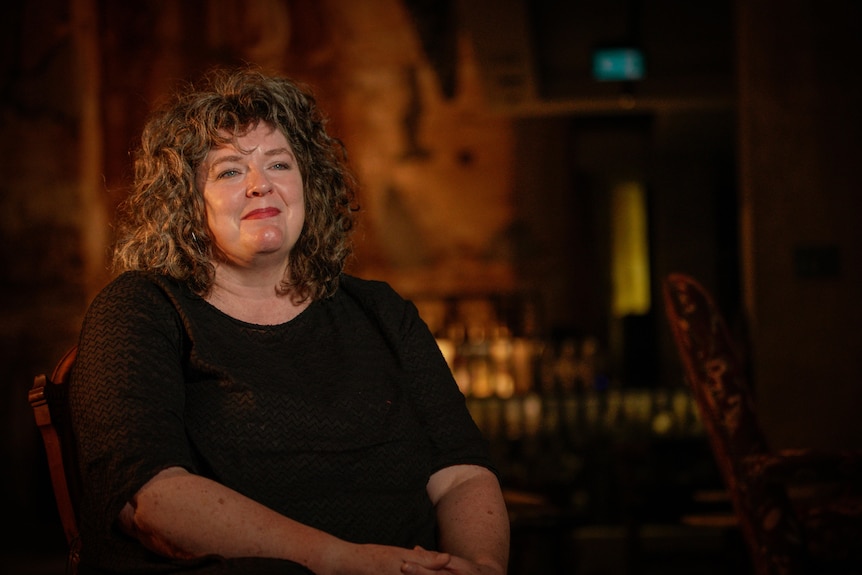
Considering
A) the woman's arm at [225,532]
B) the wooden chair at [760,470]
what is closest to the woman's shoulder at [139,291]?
the woman's arm at [225,532]

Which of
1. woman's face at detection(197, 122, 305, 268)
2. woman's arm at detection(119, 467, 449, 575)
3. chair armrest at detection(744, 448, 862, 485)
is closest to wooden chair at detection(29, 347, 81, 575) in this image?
woman's arm at detection(119, 467, 449, 575)

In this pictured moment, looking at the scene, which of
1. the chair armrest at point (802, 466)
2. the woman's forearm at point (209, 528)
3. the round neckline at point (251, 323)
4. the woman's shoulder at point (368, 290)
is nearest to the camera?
the woman's forearm at point (209, 528)

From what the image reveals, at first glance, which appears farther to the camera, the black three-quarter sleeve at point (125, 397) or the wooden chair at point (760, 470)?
the wooden chair at point (760, 470)

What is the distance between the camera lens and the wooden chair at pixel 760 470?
8.88 feet

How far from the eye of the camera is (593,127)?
10.2m

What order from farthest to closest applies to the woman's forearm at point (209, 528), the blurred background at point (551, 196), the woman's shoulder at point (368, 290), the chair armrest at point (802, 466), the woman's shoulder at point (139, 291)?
the blurred background at point (551, 196), the chair armrest at point (802, 466), the woman's shoulder at point (368, 290), the woman's shoulder at point (139, 291), the woman's forearm at point (209, 528)

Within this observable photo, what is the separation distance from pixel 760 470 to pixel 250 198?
5.22 ft

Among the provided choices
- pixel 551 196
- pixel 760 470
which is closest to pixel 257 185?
pixel 760 470

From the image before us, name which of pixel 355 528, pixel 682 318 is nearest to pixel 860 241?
pixel 682 318

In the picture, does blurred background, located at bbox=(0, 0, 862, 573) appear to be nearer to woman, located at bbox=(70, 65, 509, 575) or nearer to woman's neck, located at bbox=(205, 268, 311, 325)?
woman, located at bbox=(70, 65, 509, 575)

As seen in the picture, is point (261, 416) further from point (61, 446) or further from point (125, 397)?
point (61, 446)

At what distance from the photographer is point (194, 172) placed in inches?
75.4

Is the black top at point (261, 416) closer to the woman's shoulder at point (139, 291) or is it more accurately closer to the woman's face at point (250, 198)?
the woman's shoulder at point (139, 291)

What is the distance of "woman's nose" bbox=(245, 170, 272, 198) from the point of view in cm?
188
